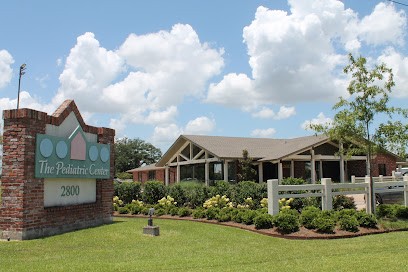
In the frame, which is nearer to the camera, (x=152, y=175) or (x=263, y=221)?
(x=263, y=221)

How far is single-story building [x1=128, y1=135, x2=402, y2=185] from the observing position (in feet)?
86.9

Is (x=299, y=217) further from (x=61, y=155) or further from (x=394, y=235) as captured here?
(x=61, y=155)

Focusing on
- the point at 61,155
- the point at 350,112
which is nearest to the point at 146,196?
the point at 61,155

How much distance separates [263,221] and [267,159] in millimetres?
15357

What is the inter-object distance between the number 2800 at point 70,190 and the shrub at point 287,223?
19.3 ft

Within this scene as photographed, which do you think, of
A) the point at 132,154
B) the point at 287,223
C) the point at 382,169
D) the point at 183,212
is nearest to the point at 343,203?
the point at 287,223

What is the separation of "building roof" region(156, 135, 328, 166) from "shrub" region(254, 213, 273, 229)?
14.3 meters

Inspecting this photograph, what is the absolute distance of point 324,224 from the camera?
997 centimetres

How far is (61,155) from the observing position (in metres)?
10.0

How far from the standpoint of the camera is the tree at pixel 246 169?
26281 mm

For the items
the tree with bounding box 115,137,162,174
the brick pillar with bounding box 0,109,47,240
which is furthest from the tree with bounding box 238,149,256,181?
the tree with bounding box 115,137,162,174

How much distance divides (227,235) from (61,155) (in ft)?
16.5

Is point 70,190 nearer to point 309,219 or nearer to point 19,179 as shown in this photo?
point 19,179

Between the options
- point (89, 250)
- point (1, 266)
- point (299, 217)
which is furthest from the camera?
point (299, 217)
